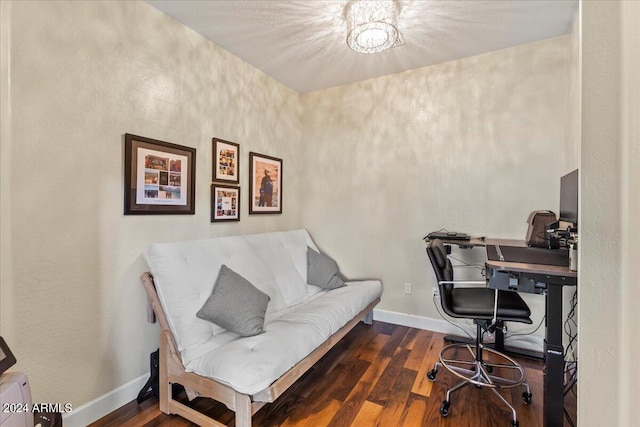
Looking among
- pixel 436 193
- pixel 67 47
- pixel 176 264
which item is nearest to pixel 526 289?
pixel 436 193

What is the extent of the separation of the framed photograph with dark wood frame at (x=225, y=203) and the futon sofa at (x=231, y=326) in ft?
0.94

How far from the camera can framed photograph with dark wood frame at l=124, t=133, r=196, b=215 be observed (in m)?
1.92

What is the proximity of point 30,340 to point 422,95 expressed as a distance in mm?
3504

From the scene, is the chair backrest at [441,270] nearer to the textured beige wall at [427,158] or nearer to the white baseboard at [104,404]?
the textured beige wall at [427,158]

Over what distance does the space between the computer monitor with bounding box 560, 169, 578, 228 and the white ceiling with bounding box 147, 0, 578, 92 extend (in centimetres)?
125

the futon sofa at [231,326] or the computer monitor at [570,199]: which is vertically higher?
the computer monitor at [570,199]

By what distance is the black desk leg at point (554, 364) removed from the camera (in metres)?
1.51

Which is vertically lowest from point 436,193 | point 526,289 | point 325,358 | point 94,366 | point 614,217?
point 325,358

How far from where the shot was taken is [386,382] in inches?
83.0

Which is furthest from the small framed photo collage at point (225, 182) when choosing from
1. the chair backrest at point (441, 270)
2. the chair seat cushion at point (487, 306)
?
the chair seat cushion at point (487, 306)

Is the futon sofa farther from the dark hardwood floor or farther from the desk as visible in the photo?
the desk

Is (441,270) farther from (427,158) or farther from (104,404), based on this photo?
(104,404)

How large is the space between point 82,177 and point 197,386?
1.38m

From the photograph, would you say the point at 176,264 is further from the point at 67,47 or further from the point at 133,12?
the point at 133,12
